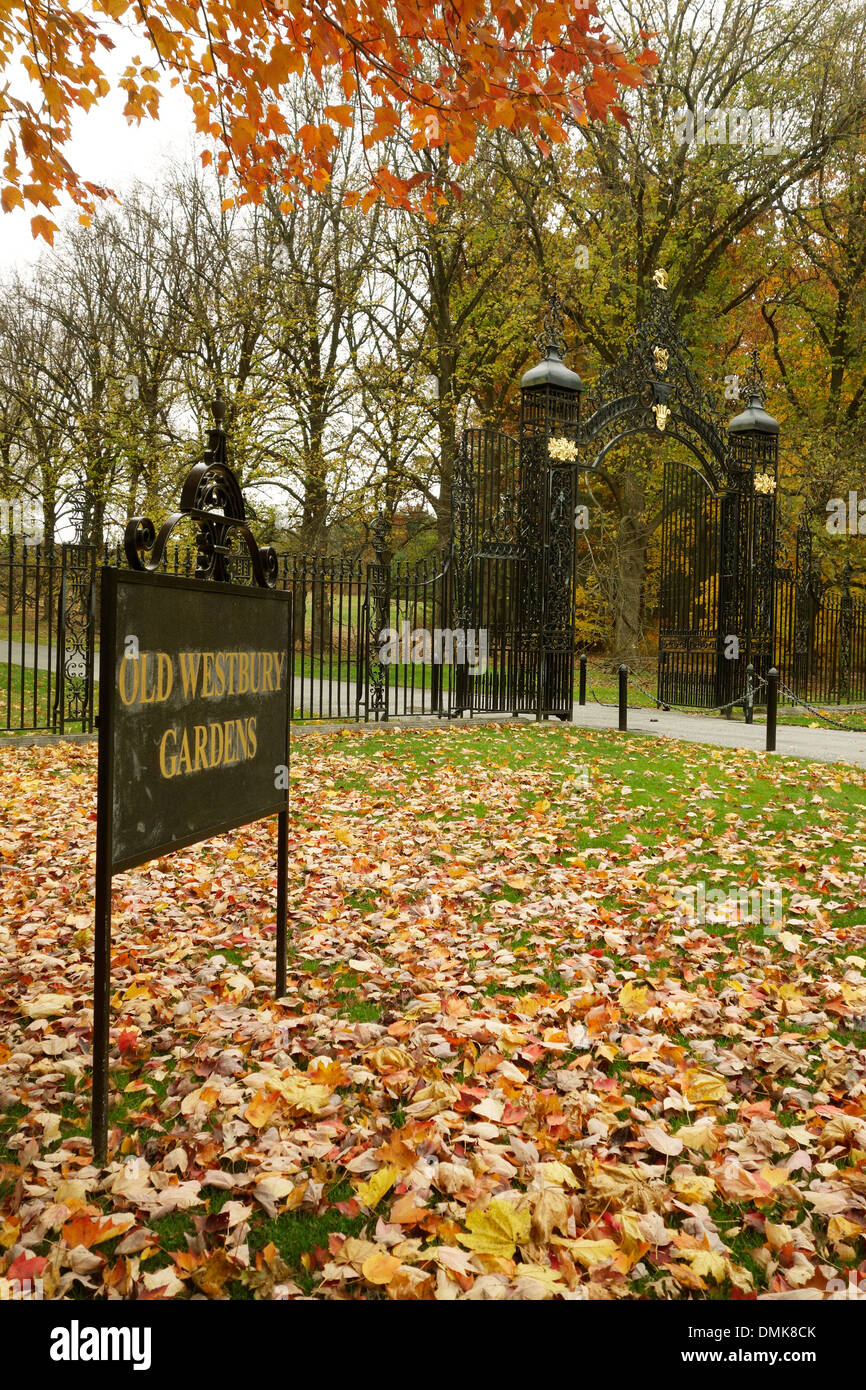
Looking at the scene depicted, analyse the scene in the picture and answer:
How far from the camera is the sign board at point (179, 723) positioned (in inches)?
99.0

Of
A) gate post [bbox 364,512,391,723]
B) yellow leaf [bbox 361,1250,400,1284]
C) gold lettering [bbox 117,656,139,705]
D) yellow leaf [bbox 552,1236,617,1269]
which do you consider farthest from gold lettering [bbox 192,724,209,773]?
gate post [bbox 364,512,391,723]

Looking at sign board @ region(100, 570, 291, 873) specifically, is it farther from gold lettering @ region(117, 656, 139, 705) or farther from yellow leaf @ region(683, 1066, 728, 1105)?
yellow leaf @ region(683, 1066, 728, 1105)

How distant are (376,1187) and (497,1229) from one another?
375 mm

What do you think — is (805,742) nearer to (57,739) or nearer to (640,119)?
(57,739)

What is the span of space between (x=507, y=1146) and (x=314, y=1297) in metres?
0.76

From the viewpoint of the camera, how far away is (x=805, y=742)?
11961mm

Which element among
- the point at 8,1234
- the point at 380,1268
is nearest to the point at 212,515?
the point at 8,1234

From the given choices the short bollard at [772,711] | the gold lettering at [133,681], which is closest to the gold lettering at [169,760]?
the gold lettering at [133,681]

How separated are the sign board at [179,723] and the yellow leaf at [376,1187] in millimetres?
797

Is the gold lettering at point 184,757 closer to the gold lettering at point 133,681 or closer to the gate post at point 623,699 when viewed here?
the gold lettering at point 133,681

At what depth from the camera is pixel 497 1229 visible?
7.41 ft

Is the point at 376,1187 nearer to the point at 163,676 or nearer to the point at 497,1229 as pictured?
the point at 497,1229

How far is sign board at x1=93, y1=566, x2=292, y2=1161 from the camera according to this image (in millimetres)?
2514
